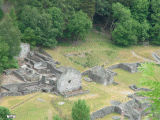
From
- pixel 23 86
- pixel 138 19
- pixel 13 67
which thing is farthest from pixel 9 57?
pixel 138 19

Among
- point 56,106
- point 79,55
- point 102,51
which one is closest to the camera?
point 56,106

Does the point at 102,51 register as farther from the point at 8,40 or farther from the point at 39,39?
the point at 8,40

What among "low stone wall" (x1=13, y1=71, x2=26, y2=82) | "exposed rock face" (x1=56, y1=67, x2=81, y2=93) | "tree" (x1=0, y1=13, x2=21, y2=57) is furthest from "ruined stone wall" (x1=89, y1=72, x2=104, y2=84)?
"tree" (x1=0, y1=13, x2=21, y2=57)

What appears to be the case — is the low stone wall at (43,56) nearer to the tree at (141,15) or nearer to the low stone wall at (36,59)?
the low stone wall at (36,59)

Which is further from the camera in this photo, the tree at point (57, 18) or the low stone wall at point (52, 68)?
the tree at point (57, 18)

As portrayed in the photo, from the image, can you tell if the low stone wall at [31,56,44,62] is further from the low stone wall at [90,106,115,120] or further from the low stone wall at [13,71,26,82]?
the low stone wall at [90,106,115,120]

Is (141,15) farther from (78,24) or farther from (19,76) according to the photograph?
(19,76)

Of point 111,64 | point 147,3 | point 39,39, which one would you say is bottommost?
point 111,64

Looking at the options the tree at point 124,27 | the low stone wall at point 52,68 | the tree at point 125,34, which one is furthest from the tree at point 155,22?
the low stone wall at point 52,68
